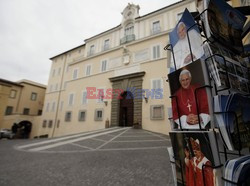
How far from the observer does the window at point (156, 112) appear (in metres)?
9.27

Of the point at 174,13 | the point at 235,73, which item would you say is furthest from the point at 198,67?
the point at 174,13

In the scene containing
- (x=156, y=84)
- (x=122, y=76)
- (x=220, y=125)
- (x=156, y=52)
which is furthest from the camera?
(x=122, y=76)

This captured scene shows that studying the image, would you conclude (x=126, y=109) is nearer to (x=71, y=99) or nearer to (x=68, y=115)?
(x=68, y=115)

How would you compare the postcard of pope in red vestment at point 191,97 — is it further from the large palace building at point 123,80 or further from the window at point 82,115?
the window at point 82,115

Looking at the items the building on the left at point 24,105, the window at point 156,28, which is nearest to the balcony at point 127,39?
the window at point 156,28

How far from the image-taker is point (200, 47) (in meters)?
0.92

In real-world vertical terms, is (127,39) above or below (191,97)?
above

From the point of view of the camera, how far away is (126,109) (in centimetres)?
1149

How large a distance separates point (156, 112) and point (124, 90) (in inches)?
141

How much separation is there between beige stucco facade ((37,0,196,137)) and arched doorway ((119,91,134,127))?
291 millimetres

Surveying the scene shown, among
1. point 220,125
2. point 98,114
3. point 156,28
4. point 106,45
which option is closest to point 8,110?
point 98,114

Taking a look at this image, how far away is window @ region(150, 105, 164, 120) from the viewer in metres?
9.27

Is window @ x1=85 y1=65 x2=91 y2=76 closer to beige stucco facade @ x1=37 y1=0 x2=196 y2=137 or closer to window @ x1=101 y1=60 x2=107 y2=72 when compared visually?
beige stucco facade @ x1=37 y1=0 x2=196 y2=137

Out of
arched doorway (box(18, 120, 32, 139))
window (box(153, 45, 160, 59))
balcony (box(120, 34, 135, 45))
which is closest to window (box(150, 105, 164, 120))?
window (box(153, 45, 160, 59))
